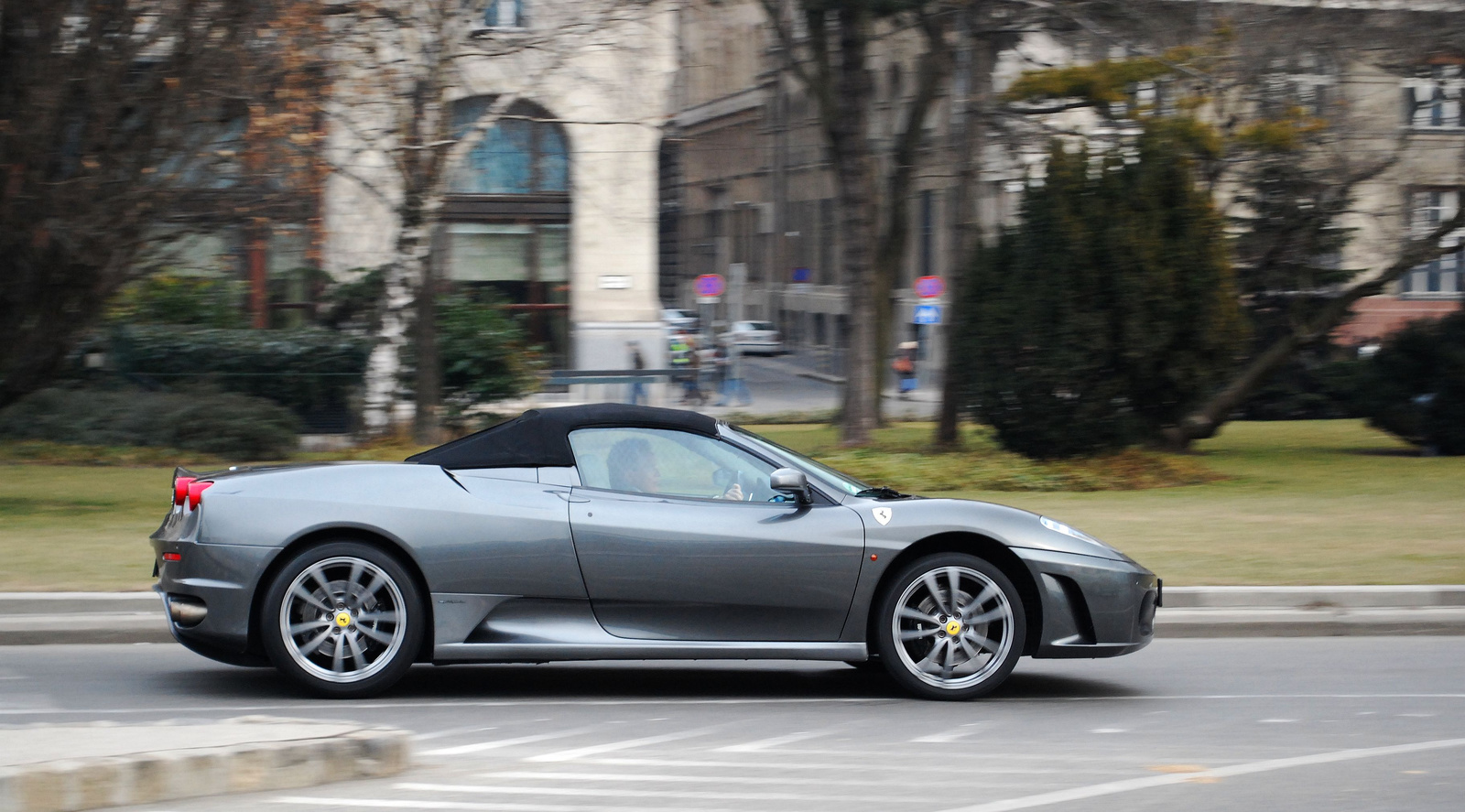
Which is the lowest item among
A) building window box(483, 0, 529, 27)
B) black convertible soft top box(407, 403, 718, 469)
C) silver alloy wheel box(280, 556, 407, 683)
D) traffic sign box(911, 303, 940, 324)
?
silver alloy wheel box(280, 556, 407, 683)

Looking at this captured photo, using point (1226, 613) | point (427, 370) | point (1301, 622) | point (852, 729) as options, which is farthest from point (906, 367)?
point (852, 729)

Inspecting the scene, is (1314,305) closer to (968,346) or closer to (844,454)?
(968,346)

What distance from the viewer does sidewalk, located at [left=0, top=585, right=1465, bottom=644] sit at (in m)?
8.26

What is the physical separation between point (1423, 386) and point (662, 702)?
19.6 metres

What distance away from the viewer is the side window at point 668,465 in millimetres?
6867

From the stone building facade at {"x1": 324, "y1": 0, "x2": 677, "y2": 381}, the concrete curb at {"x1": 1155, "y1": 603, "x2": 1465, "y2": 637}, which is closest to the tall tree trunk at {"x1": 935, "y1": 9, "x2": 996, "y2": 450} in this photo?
the stone building facade at {"x1": 324, "y1": 0, "x2": 677, "y2": 381}

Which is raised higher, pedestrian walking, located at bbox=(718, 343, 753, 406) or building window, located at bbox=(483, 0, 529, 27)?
building window, located at bbox=(483, 0, 529, 27)

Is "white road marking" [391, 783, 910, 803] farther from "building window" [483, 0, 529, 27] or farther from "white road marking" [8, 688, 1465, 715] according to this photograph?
"building window" [483, 0, 529, 27]

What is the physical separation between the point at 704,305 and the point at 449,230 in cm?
1354

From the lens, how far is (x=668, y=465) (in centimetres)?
691

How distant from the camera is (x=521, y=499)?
22.0ft

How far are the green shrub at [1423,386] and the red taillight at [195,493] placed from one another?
20.4 metres

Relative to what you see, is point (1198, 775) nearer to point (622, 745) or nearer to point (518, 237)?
point (622, 745)

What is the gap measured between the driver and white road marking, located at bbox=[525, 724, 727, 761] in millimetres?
1121
